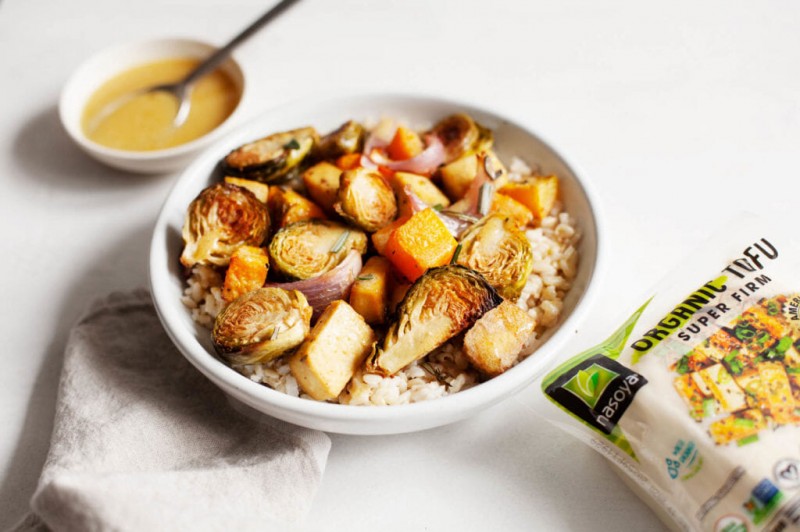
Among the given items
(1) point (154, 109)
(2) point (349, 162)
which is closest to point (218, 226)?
(2) point (349, 162)

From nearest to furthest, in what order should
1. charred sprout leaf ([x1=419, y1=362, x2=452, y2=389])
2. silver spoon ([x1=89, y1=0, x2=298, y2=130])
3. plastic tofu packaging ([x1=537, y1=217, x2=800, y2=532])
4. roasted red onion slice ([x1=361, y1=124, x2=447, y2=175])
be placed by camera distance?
plastic tofu packaging ([x1=537, y1=217, x2=800, y2=532])
charred sprout leaf ([x1=419, y1=362, x2=452, y2=389])
roasted red onion slice ([x1=361, y1=124, x2=447, y2=175])
silver spoon ([x1=89, y1=0, x2=298, y2=130])

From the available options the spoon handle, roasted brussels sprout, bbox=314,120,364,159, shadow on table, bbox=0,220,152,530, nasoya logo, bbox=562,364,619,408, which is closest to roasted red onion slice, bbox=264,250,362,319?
roasted brussels sprout, bbox=314,120,364,159

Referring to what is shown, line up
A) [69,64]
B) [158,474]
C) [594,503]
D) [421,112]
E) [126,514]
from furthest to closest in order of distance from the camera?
[69,64], [421,112], [594,503], [158,474], [126,514]

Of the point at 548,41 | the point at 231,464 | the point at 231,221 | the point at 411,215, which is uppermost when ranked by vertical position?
the point at 548,41

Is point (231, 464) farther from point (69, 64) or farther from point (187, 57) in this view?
point (69, 64)

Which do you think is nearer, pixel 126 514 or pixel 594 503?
pixel 126 514

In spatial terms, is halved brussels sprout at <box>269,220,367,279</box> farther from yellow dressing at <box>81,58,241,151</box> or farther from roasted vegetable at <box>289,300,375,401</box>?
yellow dressing at <box>81,58,241,151</box>

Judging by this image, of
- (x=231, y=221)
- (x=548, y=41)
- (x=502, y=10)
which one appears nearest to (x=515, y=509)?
(x=231, y=221)
